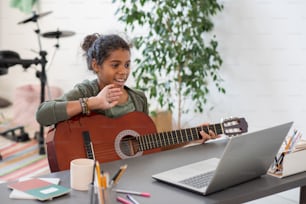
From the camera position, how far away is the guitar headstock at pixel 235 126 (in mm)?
1750

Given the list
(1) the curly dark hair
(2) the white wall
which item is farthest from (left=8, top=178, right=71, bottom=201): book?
(2) the white wall

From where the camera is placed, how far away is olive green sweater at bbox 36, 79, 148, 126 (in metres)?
1.76

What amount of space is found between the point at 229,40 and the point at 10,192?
7.58ft

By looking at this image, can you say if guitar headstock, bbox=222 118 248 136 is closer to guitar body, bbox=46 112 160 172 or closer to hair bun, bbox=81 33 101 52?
guitar body, bbox=46 112 160 172

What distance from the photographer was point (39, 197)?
49.2 inches

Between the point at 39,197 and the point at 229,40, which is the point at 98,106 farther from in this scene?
the point at 229,40

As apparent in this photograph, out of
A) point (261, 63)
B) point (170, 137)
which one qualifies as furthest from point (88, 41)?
point (261, 63)

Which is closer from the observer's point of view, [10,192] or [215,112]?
[10,192]

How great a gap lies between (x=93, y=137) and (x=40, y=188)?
48 centimetres

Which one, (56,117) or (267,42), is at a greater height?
(267,42)

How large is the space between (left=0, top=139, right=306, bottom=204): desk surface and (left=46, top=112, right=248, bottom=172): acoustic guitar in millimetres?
149

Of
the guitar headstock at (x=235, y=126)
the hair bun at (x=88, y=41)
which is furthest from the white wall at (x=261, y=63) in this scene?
the guitar headstock at (x=235, y=126)

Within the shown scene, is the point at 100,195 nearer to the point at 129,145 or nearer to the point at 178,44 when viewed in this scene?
the point at 129,145

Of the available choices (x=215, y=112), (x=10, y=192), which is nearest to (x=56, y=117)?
(x=10, y=192)
